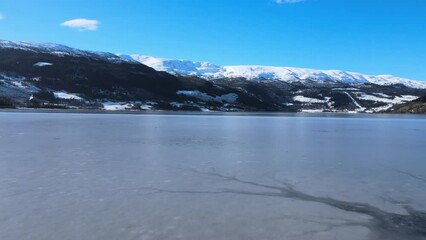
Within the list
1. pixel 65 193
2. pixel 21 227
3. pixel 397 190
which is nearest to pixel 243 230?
pixel 21 227

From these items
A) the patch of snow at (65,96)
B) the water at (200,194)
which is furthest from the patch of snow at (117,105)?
the water at (200,194)

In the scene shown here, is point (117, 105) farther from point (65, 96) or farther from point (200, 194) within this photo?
point (200, 194)

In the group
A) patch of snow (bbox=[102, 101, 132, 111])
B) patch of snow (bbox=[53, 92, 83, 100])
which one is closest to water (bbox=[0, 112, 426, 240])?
patch of snow (bbox=[102, 101, 132, 111])

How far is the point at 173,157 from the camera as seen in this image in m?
18.6

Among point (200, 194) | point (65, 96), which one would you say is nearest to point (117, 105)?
point (65, 96)

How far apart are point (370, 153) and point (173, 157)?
10619mm

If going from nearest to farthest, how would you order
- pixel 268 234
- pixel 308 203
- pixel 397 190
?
1. pixel 268 234
2. pixel 308 203
3. pixel 397 190

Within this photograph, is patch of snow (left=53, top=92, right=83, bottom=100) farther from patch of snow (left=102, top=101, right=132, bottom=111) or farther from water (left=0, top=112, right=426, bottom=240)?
water (left=0, top=112, right=426, bottom=240)

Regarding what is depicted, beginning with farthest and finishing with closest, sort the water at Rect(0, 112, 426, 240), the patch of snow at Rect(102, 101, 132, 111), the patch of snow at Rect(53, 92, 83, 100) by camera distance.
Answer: the patch of snow at Rect(53, 92, 83, 100) → the patch of snow at Rect(102, 101, 132, 111) → the water at Rect(0, 112, 426, 240)

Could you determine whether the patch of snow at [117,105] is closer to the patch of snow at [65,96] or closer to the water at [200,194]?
the patch of snow at [65,96]

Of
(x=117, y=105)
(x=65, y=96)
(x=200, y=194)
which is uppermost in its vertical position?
(x=65, y=96)

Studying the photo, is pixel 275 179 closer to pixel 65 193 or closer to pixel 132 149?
pixel 65 193

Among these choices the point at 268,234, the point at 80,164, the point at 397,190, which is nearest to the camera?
the point at 268,234

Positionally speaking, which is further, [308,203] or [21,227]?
[308,203]
